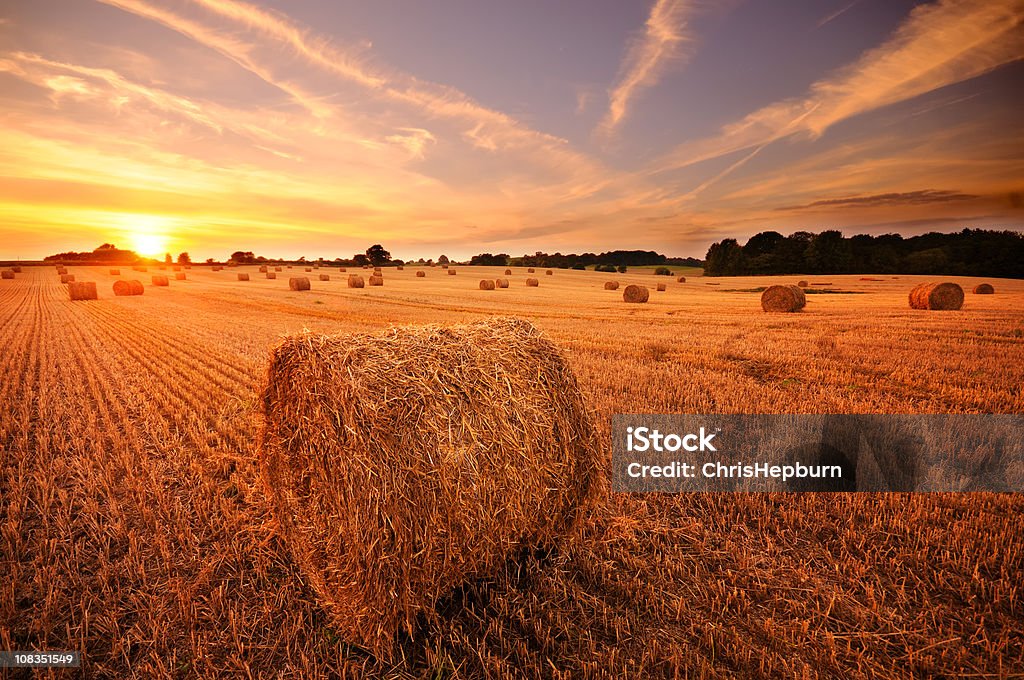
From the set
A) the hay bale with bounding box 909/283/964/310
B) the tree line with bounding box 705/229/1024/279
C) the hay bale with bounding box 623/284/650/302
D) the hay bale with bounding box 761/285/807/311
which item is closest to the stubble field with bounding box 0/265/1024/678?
the hay bale with bounding box 761/285/807/311

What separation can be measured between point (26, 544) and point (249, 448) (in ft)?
7.00

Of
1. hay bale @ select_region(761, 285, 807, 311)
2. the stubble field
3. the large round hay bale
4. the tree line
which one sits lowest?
the stubble field

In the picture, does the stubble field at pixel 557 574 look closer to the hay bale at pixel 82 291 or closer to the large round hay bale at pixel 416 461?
the large round hay bale at pixel 416 461

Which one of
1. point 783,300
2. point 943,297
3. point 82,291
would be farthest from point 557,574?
point 82,291

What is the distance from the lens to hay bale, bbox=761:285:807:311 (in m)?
23.4

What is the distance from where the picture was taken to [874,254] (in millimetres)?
70125

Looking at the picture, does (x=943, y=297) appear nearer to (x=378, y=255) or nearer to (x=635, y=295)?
(x=635, y=295)

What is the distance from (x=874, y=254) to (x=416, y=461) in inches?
3408

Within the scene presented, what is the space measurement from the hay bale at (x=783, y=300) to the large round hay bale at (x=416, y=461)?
23.1 m

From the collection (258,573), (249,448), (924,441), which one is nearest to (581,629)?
(258,573)

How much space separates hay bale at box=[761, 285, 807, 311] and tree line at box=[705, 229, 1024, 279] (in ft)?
188

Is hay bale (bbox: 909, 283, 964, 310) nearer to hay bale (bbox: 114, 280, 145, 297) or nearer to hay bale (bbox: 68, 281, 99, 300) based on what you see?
hay bale (bbox: 68, 281, 99, 300)

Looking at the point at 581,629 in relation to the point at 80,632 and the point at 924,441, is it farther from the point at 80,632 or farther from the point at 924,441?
the point at 924,441

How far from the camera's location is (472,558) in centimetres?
352
